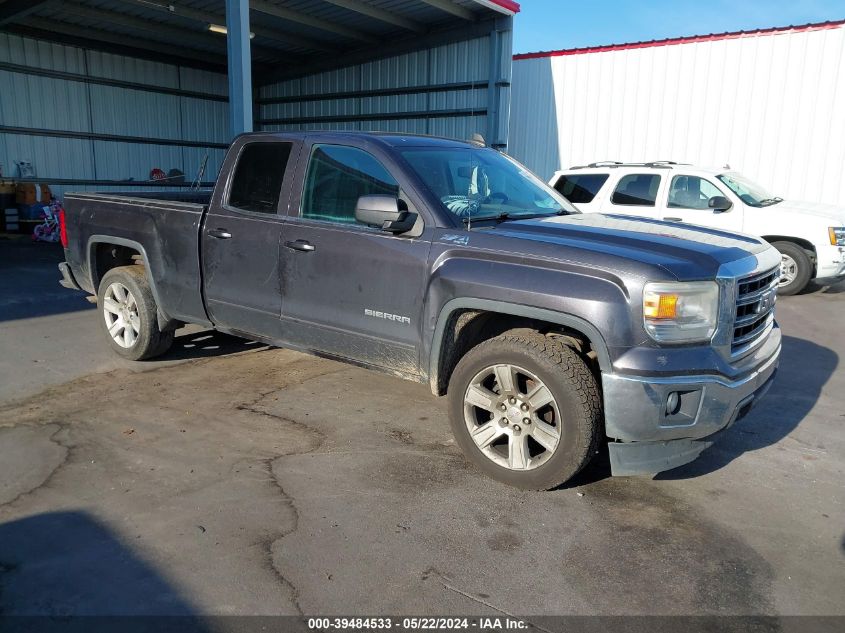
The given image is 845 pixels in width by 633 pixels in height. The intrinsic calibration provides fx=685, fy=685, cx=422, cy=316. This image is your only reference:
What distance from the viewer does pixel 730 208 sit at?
10.1m

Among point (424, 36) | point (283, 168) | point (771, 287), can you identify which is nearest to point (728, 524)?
point (771, 287)

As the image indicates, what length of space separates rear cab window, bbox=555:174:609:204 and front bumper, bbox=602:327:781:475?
7.52 metres

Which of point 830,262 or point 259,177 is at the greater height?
point 259,177

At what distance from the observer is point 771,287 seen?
4.09 m

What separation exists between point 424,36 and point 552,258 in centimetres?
1678

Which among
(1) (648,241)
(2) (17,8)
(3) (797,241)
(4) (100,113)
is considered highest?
(2) (17,8)

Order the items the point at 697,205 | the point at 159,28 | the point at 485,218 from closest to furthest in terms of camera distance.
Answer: the point at 485,218 < the point at 697,205 < the point at 159,28

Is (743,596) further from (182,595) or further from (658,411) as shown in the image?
(182,595)

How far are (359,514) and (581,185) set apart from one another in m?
8.46

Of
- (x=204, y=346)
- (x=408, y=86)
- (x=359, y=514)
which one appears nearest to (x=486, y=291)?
(x=359, y=514)

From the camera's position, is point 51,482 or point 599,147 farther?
point 599,147

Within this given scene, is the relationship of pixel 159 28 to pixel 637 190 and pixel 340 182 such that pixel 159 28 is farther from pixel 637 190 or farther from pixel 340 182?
pixel 340 182

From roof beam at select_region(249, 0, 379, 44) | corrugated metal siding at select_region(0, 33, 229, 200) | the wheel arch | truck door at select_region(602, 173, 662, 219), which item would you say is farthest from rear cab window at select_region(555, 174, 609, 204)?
corrugated metal siding at select_region(0, 33, 229, 200)

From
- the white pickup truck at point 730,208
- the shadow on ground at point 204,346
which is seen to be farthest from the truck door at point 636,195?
the shadow on ground at point 204,346
